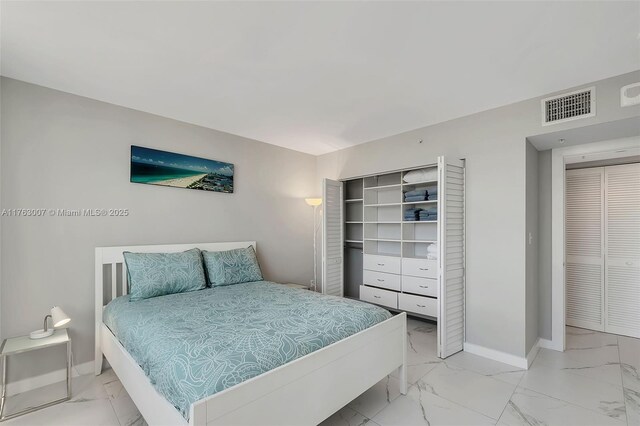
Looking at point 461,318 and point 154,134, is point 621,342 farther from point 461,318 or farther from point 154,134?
point 154,134

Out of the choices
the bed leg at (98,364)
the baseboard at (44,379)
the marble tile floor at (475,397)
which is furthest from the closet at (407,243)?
the baseboard at (44,379)

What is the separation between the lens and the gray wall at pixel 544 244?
3.26 metres

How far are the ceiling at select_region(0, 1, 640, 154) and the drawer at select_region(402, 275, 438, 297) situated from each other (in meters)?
2.01

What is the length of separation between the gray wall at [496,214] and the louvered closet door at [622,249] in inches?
49.2

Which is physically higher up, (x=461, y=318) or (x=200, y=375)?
(x=200, y=375)

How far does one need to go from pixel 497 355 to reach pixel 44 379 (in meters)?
4.05

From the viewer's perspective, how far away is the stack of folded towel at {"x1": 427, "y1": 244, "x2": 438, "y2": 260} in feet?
12.2

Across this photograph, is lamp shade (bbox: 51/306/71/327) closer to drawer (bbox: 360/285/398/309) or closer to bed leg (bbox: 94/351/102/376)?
bed leg (bbox: 94/351/102/376)

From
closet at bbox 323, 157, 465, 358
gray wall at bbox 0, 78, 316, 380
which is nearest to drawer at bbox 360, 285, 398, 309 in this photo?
closet at bbox 323, 157, 465, 358

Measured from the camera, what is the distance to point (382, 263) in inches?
165

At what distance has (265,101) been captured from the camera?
9.29 feet

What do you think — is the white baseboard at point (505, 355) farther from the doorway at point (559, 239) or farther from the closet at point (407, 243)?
the doorway at point (559, 239)

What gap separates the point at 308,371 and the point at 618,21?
2.67m

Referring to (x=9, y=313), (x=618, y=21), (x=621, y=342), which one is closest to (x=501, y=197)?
(x=618, y=21)
